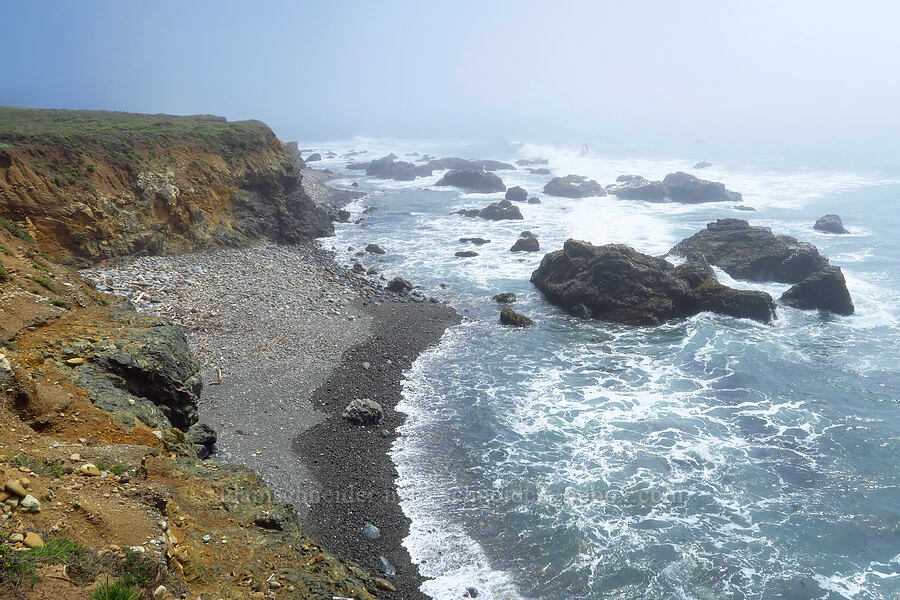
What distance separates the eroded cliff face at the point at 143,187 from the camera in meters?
24.1

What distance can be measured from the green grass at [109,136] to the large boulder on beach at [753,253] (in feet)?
111

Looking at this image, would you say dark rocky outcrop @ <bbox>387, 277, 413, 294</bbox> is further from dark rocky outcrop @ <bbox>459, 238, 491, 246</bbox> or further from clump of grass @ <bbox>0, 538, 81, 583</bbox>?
clump of grass @ <bbox>0, 538, 81, 583</bbox>

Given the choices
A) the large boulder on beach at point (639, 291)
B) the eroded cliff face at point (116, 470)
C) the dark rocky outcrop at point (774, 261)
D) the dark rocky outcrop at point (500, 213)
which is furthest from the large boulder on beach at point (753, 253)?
the eroded cliff face at point (116, 470)

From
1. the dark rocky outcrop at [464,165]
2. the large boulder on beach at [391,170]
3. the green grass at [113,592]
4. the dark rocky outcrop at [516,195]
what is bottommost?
the green grass at [113,592]

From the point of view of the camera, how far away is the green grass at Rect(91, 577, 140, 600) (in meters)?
5.58

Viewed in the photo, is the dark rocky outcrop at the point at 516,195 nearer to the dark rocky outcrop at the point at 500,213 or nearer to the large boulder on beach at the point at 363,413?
the dark rocky outcrop at the point at 500,213

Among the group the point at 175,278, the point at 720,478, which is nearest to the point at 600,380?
the point at 720,478

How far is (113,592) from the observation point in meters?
5.63

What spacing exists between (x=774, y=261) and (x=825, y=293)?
5.59 meters

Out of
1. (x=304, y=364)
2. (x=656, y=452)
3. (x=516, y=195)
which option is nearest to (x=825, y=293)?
(x=656, y=452)

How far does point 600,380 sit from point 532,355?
3619 mm

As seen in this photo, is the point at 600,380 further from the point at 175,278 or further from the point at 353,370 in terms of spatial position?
the point at 175,278

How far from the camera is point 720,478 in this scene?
16703 mm

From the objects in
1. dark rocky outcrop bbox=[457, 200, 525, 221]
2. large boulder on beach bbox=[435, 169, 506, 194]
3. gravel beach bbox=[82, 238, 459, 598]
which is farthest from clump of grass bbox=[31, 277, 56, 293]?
large boulder on beach bbox=[435, 169, 506, 194]
